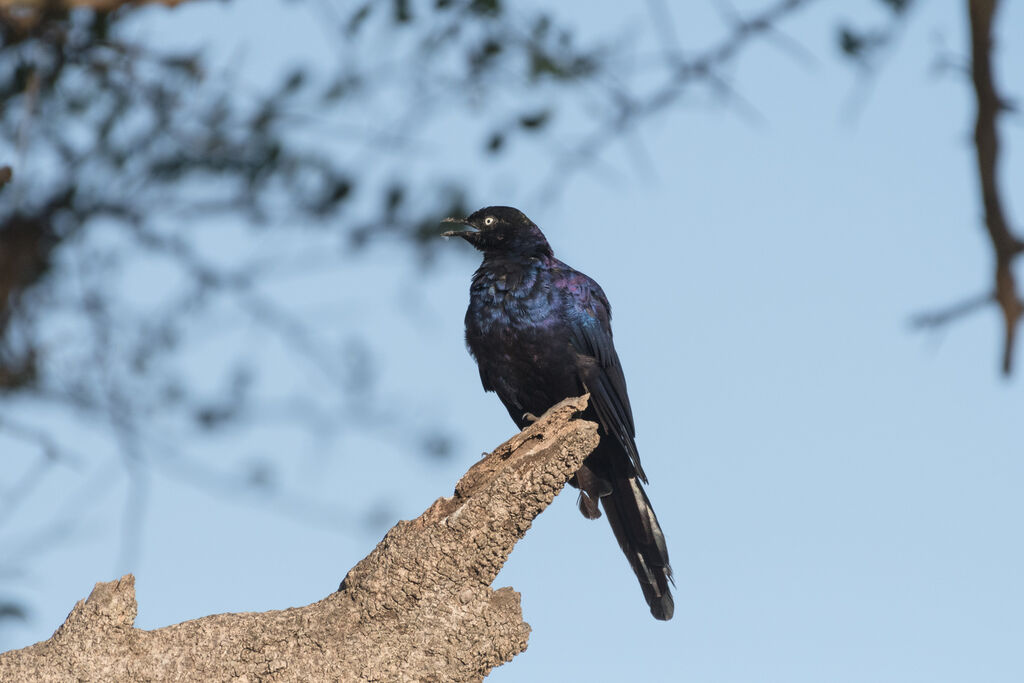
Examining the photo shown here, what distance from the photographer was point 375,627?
381cm

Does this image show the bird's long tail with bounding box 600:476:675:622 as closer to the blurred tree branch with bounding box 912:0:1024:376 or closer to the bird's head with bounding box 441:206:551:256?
the bird's head with bounding box 441:206:551:256

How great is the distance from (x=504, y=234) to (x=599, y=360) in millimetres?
933

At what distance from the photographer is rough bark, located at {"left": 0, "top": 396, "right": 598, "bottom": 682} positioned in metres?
3.67

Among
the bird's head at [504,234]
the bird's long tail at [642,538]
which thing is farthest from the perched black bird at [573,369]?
the bird's head at [504,234]

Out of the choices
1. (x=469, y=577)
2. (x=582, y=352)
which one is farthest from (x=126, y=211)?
(x=582, y=352)

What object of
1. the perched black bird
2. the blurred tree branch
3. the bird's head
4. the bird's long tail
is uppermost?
the bird's head

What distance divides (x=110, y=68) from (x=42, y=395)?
1297 mm

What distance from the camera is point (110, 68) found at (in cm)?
404

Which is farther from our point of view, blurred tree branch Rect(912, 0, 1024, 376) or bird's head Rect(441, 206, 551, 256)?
bird's head Rect(441, 206, 551, 256)

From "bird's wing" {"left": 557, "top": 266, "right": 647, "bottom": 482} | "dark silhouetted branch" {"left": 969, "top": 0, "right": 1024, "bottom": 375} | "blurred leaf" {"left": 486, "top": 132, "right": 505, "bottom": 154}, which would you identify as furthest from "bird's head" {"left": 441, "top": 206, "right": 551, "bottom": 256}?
"dark silhouetted branch" {"left": 969, "top": 0, "right": 1024, "bottom": 375}

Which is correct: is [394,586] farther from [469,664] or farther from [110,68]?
[110,68]

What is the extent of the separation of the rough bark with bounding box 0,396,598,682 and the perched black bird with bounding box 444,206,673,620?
161cm

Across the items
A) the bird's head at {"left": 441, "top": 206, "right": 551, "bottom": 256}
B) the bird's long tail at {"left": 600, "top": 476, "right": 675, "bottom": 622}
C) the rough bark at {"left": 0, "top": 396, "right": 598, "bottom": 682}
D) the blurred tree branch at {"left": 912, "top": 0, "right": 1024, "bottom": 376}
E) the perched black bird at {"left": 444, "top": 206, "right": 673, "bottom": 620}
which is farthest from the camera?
the bird's head at {"left": 441, "top": 206, "right": 551, "bottom": 256}

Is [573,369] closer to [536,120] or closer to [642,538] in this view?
[642,538]
